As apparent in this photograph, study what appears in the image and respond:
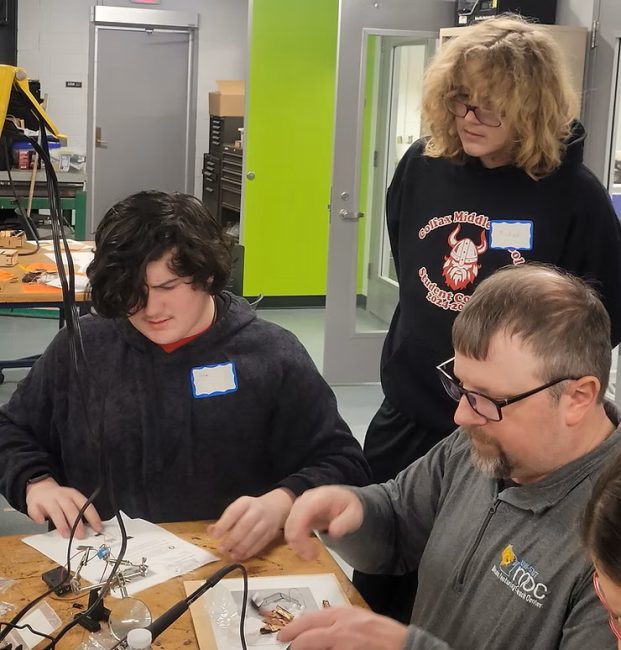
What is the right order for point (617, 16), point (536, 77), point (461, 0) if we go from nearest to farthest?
point (536, 77), point (617, 16), point (461, 0)

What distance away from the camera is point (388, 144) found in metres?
5.31

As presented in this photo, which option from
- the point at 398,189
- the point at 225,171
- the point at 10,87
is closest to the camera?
the point at 10,87

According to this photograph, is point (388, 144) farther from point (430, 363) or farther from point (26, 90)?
point (26, 90)

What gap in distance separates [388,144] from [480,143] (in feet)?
10.5

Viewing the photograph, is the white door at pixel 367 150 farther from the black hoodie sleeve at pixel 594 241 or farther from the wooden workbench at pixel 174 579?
the wooden workbench at pixel 174 579

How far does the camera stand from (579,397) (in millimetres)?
1309

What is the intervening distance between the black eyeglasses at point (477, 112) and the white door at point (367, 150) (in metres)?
2.95

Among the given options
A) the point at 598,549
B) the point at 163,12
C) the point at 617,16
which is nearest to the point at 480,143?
the point at 598,549

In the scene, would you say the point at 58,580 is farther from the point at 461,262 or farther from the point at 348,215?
the point at 348,215

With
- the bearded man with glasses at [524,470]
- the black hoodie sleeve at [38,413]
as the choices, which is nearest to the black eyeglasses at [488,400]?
the bearded man with glasses at [524,470]

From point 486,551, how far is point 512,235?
3.30 feet

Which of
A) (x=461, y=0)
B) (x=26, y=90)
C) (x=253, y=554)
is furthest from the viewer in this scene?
(x=461, y=0)

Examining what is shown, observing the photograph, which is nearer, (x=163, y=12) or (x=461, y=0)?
(x=461, y=0)

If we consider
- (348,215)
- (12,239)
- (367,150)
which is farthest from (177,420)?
(367,150)
